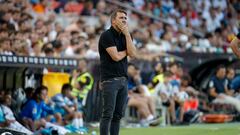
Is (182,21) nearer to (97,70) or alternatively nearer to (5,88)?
(97,70)

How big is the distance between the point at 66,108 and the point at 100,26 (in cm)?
657

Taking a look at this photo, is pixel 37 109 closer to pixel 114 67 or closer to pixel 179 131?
pixel 179 131

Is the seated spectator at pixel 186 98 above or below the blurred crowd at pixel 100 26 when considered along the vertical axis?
below

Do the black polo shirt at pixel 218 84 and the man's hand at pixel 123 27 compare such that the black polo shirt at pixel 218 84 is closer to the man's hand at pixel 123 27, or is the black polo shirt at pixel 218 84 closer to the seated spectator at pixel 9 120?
the seated spectator at pixel 9 120

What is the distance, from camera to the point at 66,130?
14.2m

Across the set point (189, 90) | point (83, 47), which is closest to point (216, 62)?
point (189, 90)

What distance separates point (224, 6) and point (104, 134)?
59.6 feet

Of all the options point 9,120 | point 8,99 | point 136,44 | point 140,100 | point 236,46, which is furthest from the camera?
point 136,44

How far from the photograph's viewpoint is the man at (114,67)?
34.3 feet

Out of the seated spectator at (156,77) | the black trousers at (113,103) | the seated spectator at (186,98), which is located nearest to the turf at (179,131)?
the seated spectator at (186,98)

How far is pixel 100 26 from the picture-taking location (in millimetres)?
21250

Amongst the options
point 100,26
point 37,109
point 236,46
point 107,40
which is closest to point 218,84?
point 100,26

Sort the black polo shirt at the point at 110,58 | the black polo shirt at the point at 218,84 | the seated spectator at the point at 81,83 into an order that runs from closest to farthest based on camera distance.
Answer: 1. the black polo shirt at the point at 110,58
2. the seated spectator at the point at 81,83
3. the black polo shirt at the point at 218,84

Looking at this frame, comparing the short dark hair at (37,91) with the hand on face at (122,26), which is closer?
the hand on face at (122,26)
